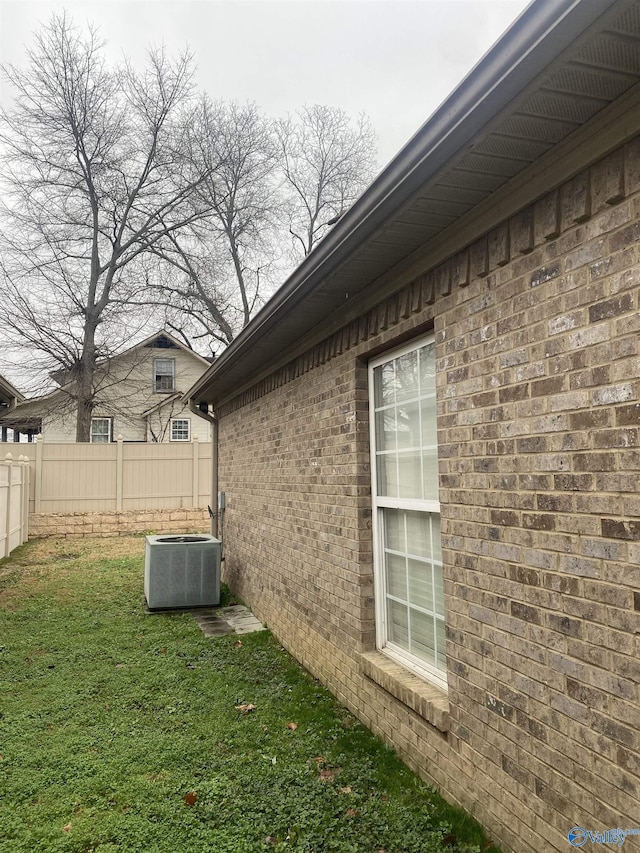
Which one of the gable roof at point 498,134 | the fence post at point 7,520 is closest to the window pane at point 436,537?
the gable roof at point 498,134

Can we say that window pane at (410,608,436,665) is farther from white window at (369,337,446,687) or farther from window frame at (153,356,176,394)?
window frame at (153,356,176,394)

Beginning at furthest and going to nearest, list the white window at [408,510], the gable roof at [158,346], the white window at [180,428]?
the white window at [180,428] → the gable roof at [158,346] → the white window at [408,510]

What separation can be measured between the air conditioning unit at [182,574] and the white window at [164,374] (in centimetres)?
1867

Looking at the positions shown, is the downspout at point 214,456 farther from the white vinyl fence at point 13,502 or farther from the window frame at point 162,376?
the window frame at point 162,376

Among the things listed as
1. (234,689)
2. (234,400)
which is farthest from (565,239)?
(234,400)

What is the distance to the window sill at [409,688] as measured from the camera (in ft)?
10.2

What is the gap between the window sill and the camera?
3.10 metres

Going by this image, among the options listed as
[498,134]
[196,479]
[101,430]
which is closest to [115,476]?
[196,479]

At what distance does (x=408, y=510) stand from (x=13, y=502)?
11605mm

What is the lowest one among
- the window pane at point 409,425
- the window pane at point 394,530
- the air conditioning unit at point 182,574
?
the air conditioning unit at point 182,574

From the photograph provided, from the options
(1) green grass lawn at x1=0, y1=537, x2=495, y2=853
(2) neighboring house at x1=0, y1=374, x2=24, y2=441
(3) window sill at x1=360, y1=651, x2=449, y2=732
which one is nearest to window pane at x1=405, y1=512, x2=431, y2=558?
(3) window sill at x1=360, y1=651, x2=449, y2=732

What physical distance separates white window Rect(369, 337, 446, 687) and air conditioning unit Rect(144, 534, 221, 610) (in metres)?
4.35

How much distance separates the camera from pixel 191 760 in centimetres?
368

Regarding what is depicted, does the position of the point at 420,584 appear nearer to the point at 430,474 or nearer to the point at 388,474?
the point at 430,474
